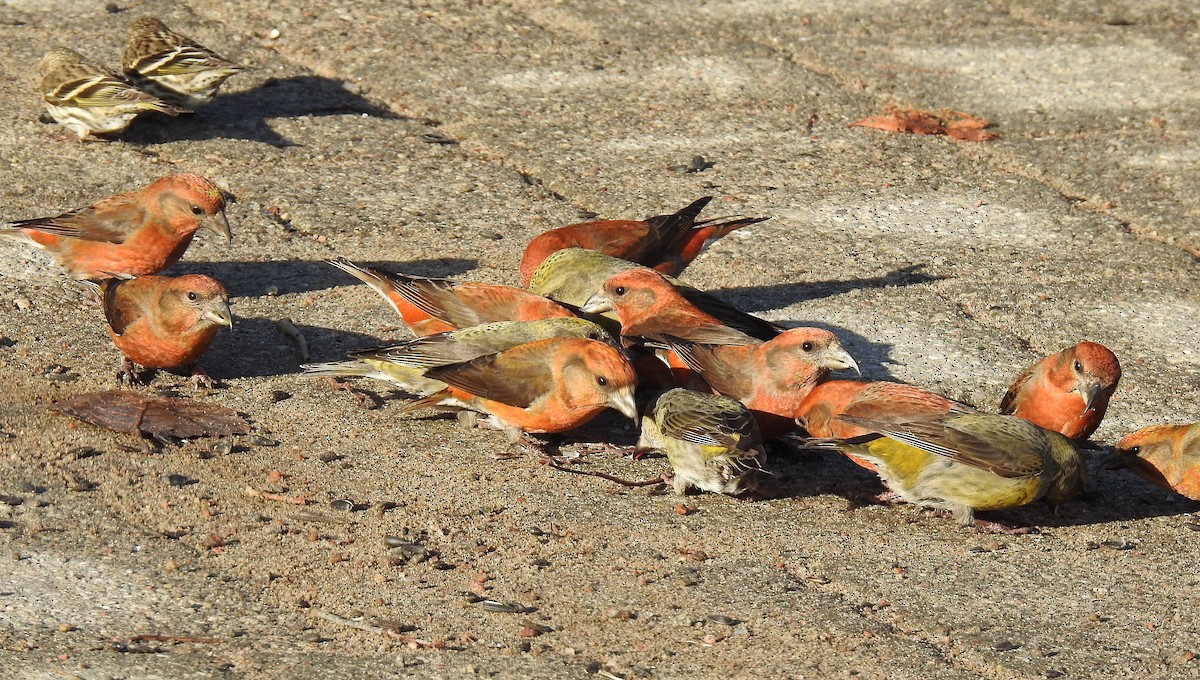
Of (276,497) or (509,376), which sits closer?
(276,497)

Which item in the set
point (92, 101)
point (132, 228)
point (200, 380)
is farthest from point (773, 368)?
point (92, 101)

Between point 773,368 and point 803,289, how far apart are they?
1.68m

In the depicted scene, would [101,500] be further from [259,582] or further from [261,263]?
[261,263]

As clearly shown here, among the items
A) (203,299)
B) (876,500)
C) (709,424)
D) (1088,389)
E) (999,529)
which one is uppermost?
(1088,389)

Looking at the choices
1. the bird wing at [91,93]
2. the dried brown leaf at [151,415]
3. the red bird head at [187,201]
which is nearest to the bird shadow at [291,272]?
the red bird head at [187,201]

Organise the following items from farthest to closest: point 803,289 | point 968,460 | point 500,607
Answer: point 803,289 → point 968,460 → point 500,607

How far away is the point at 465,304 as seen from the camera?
265 inches

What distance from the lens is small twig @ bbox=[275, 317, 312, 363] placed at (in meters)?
6.84

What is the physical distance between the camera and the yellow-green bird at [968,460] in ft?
18.3

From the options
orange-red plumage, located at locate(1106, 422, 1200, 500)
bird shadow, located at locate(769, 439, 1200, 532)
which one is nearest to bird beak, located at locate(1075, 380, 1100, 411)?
orange-red plumage, located at locate(1106, 422, 1200, 500)

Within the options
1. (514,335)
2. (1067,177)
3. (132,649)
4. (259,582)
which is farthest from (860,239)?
(132,649)

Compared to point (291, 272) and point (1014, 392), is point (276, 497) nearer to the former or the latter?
point (291, 272)

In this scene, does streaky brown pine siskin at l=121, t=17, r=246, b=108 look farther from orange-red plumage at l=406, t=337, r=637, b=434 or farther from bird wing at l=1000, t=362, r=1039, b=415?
bird wing at l=1000, t=362, r=1039, b=415

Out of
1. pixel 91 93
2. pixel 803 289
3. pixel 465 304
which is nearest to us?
pixel 465 304
